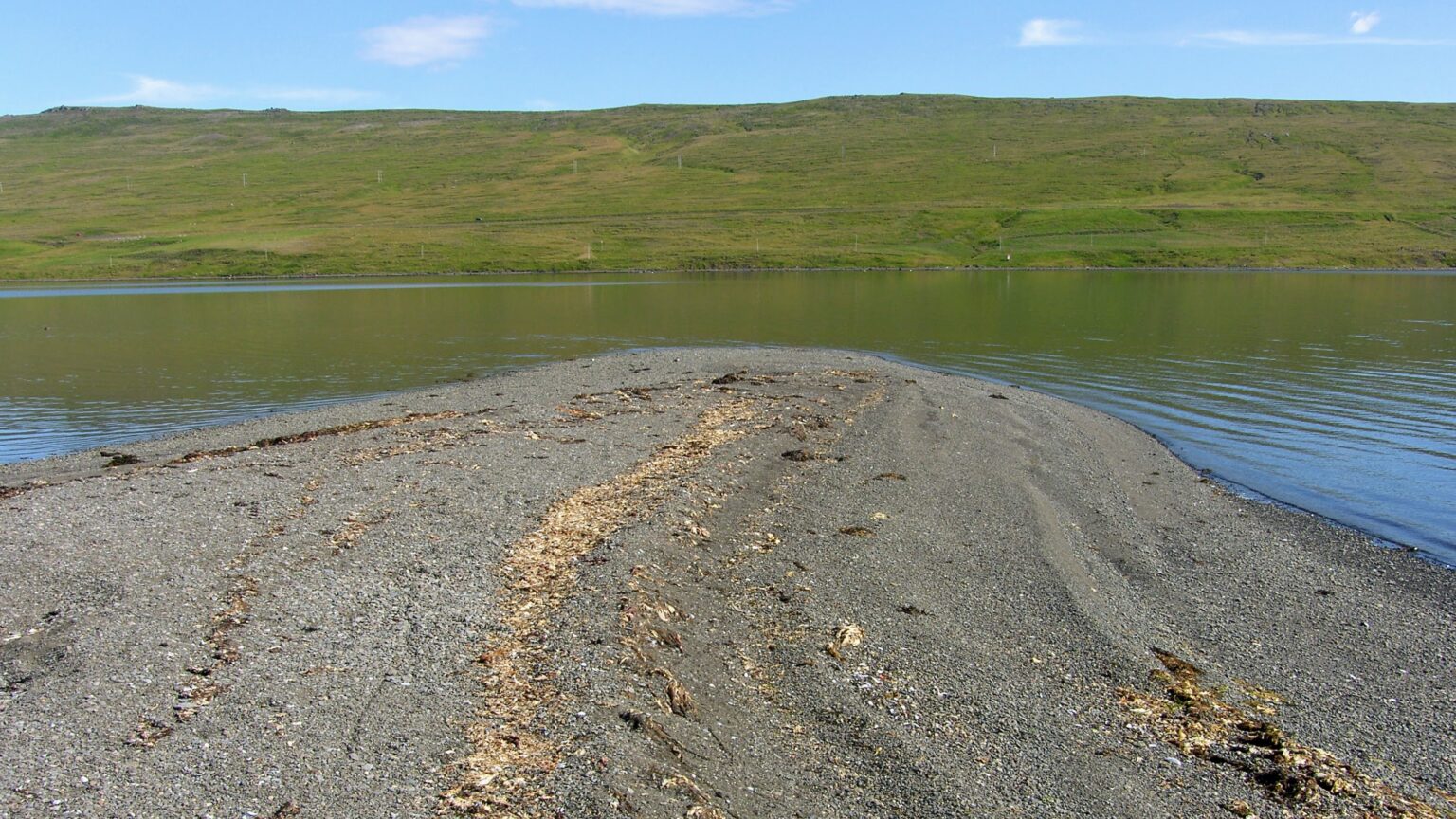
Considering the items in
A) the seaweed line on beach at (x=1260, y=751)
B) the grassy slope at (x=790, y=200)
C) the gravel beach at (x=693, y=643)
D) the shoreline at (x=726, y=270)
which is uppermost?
the grassy slope at (x=790, y=200)

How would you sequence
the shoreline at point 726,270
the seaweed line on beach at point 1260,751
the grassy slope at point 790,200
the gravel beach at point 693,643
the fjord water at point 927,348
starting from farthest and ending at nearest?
the grassy slope at point 790,200, the shoreline at point 726,270, the fjord water at point 927,348, the seaweed line on beach at point 1260,751, the gravel beach at point 693,643

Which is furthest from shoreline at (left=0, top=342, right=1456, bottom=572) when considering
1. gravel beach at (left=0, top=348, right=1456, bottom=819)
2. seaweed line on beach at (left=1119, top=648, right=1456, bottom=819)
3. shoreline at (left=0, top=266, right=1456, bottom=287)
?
shoreline at (left=0, top=266, right=1456, bottom=287)

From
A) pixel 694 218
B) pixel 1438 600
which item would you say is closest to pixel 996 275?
pixel 694 218

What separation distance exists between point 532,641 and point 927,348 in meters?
31.3

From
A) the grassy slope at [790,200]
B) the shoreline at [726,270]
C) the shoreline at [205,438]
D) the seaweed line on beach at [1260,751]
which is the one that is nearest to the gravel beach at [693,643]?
the seaweed line on beach at [1260,751]

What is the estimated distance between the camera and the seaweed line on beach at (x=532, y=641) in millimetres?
6891

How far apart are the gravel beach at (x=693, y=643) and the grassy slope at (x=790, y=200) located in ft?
268

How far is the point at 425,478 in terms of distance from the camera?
1556cm

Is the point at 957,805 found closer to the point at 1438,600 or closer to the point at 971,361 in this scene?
the point at 1438,600

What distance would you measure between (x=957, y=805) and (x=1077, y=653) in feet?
11.4

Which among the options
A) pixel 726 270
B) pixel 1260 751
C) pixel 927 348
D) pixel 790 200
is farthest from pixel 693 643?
pixel 790 200

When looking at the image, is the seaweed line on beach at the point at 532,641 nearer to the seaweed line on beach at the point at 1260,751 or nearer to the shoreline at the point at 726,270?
the seaweed line on beach at the point at 1260,751

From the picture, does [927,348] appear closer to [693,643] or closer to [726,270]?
[693,643]

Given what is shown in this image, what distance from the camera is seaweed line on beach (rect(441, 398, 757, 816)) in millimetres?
6891
